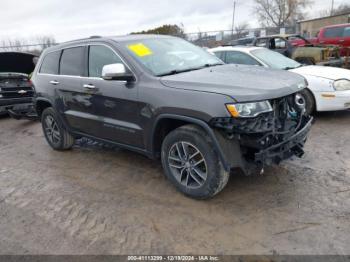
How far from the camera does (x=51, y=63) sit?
5.47 meters

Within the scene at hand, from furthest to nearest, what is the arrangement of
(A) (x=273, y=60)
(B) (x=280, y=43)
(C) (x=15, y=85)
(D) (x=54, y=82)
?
1. (B) (x=280, y=43)
2. (C) (x=15, y=85)
3. (A) (x=273, y=60)
4. (D) (x=54, y=82)

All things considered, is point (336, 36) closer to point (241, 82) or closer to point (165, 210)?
point (241, 82)

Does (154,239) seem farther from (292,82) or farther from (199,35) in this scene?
(199,35)

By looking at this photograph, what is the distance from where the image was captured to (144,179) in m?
4.36

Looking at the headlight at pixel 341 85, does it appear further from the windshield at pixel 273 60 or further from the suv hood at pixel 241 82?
the suv hood at pixel 241 82

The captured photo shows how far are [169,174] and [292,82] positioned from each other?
5.75 feet

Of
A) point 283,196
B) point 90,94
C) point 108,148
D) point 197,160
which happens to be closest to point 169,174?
point 197,160

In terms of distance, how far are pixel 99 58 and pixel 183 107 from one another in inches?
67.7

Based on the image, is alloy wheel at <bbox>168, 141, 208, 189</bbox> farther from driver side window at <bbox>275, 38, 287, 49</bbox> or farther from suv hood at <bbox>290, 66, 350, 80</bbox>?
driver side window at <bbox>275, 38, 287, 49</bbox>

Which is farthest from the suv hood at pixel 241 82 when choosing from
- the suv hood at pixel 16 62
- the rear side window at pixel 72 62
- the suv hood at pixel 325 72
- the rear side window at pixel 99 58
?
the suv hood at pixel 16 62

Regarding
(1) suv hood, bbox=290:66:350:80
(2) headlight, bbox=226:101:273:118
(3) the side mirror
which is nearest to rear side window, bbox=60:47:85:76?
(3) the side mirror

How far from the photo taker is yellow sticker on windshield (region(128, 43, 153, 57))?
4113 millimetres

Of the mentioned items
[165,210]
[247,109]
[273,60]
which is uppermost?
[273,60]

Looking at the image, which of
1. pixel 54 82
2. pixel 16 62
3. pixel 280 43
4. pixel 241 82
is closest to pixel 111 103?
pixel 54 82
